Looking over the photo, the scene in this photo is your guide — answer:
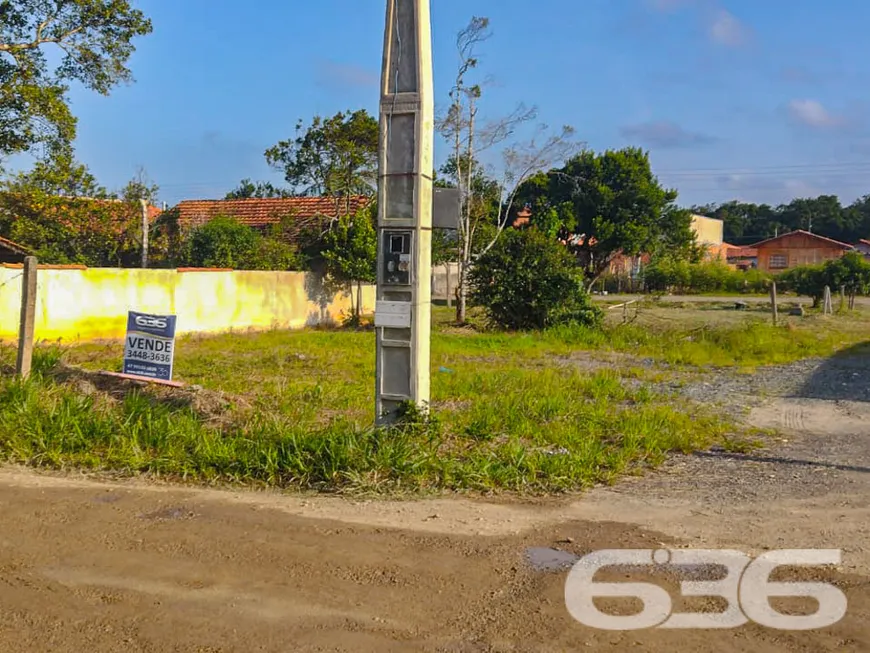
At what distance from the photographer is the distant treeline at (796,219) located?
292ft

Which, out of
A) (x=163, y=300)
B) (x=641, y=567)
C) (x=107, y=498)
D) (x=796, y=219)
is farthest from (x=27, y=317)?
(x=796, y=219)

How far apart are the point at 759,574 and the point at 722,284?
1867 inches

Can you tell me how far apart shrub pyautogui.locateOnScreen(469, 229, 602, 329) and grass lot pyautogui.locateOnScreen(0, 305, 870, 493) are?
6.66m

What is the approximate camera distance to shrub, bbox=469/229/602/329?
67.0 ft

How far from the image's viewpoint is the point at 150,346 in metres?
8.88

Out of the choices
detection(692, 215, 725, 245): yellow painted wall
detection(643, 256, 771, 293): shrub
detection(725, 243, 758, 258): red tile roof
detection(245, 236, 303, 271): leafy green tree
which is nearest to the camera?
detection(245, 236, 303, 271): leafy green tree

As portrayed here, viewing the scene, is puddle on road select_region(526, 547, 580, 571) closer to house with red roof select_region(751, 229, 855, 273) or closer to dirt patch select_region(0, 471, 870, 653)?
dirt patch select_region(0, 471, 870, 653)

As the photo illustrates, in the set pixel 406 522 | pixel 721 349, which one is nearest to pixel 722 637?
pixel 406 522

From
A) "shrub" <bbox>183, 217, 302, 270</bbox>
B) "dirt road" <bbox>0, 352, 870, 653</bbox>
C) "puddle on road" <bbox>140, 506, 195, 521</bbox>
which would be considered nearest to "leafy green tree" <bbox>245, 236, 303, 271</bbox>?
"shrub" <bbox>183, 217, 302, 270</bbox>

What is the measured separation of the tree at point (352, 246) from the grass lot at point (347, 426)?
8.30 m

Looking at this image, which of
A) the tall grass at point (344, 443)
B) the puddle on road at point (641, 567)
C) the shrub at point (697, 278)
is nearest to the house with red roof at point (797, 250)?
the shrub at point (697, 278)

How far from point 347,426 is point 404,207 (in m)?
2.03

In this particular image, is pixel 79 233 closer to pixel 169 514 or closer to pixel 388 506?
pixel 169 514

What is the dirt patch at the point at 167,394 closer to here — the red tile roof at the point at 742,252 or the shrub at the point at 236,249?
the shrub at the point at 236,249
